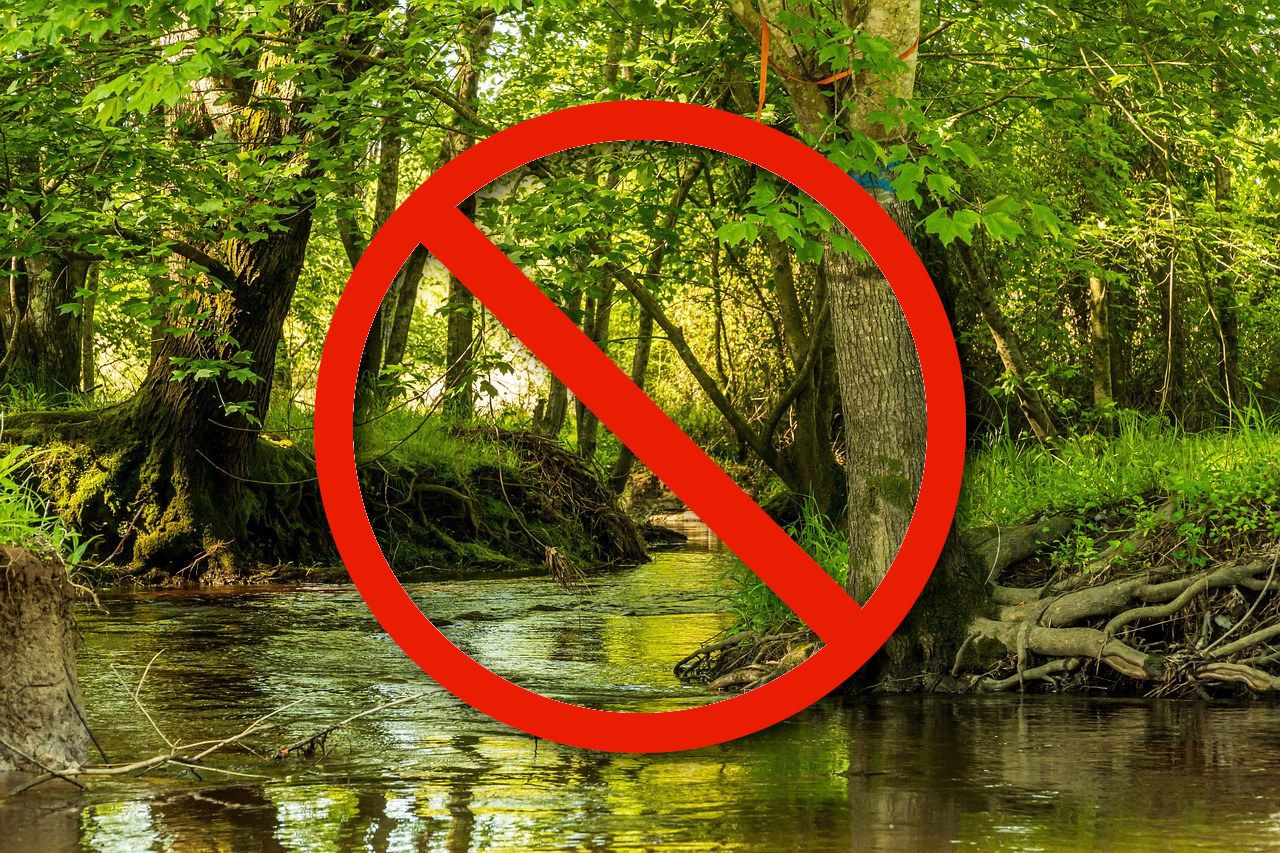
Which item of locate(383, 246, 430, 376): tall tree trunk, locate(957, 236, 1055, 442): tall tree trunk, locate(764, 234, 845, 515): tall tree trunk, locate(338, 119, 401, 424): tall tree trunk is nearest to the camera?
locate(957, 236, 1055, 442): tall tree trunk

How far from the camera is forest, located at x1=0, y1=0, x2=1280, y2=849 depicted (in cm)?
814

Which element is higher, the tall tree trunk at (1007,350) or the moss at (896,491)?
the tall tree trunk at (1007,350)

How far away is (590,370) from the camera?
5562mm

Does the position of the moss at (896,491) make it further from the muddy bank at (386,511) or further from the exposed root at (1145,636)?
the muddy bank at (386,511)

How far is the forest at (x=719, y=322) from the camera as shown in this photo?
26.7ft

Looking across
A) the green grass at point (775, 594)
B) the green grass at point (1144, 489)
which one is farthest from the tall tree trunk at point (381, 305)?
the green grass at point (1144, 489)

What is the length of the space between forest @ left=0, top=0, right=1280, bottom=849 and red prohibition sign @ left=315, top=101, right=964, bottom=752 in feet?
1.38

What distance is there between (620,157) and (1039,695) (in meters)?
5.64

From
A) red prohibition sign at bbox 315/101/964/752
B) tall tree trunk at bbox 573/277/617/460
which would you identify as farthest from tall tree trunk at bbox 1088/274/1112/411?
red prohibition sign at bbox 315/101/964/752

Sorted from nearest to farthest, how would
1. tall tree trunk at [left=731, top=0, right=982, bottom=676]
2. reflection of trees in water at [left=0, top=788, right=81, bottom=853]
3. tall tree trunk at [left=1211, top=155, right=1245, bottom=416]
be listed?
reflection of trees in water at [left=0, top=788, right=81, bottom=853] < tall tree trunk at [left=731, top=0, right=982, bottom=676] < tall tree trunk at [left=1211, top=155, right=1245, bottom=416]

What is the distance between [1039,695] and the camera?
8961 millimetres

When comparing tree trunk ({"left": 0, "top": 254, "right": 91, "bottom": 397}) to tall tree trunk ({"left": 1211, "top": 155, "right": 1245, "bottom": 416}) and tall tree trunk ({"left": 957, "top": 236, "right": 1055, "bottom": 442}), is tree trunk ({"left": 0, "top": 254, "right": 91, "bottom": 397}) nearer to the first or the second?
tall tree trunk ({"left": 957, "top": 236, "right": 1055, "bottom": 442})

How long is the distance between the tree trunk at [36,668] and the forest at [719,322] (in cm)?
2

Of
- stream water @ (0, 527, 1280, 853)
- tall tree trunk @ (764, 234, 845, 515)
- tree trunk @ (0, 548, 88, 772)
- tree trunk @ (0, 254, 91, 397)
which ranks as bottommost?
stream water @ (0, 527, 1280, 853)
